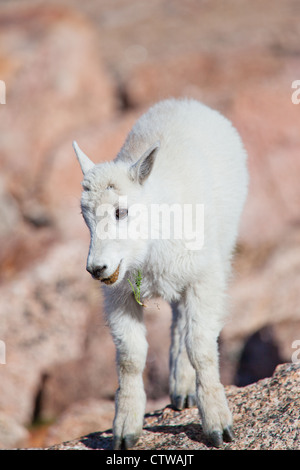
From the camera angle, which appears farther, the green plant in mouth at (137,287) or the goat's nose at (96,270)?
the green plant in mouth at (137,287)

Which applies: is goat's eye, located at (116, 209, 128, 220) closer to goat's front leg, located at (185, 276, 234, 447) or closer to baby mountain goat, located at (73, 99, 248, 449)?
baby mountain goat, located at (73, 99, 248, 449)

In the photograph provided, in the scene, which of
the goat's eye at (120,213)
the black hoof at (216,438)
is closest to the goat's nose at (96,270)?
the goat's eye at (120,213)

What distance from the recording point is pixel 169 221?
4.78 m

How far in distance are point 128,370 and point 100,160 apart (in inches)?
259

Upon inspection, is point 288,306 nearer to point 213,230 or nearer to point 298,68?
point 213,230

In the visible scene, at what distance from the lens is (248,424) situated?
480 cm

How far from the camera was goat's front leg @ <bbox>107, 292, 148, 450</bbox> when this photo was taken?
496 centimetres

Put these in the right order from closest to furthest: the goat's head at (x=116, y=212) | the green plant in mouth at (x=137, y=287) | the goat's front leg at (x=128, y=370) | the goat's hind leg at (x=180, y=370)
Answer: the goat's head at (x=116, y=212), the green plant in mouth at (x=137, y=287), the goat's front leg at (x=128, y=370), the goat's hind leg at (x=180, y=370)

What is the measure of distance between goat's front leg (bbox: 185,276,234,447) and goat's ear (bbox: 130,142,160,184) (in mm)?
907

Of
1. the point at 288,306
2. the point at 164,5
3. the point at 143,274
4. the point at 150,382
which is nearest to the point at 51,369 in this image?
the point at 150,382

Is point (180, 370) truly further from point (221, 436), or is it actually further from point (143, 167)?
point (143, 167)

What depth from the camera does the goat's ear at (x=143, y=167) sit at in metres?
4.47

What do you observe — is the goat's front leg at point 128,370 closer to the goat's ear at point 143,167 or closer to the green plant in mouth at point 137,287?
the green plant in mouth at point 137,287

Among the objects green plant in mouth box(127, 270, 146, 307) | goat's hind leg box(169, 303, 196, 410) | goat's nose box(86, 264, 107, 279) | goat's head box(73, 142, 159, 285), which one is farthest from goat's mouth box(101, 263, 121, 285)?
goat's hind leg box(169, 303, 196, 410)
